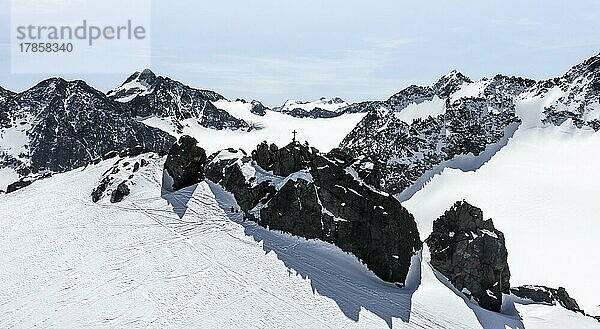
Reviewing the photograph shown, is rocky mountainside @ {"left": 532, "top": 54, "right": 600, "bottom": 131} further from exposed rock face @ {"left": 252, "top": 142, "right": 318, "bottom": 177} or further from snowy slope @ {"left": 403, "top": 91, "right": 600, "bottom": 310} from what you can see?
exposed rock face @ {"left": 252, "top": 142, "right": 318, "bottom": 177}

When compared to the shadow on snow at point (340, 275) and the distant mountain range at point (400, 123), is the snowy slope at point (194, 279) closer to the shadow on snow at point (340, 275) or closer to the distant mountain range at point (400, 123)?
the shadow on snow at point (340, 275)

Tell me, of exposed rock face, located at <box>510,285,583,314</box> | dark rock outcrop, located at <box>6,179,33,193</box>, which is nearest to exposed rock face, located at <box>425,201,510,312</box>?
exposed rock face, located at <box>510,285,583,314</box>

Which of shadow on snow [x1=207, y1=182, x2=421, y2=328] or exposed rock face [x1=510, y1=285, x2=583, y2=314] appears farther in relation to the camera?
exposed rock face [x1=510, y1=285, x2=583, y2=314]

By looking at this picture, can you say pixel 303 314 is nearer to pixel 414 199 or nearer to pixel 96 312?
pixel 96 312

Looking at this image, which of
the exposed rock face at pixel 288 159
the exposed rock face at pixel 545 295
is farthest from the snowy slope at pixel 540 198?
the exposed rock face at pixel 288 159

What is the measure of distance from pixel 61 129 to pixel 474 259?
6267 inches

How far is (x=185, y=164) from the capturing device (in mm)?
45625

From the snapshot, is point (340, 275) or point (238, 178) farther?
point (238, 178)

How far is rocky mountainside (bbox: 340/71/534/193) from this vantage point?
10881 centimetres

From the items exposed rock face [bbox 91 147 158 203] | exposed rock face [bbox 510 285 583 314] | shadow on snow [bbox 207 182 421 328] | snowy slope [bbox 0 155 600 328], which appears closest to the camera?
snowy slope [bbox 0 155 600 328]

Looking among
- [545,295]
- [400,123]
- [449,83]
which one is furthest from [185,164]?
[449,83]

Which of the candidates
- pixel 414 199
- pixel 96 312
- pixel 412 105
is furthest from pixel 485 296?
pixel 412 105

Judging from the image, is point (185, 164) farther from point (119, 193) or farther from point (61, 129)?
point (61, 129)

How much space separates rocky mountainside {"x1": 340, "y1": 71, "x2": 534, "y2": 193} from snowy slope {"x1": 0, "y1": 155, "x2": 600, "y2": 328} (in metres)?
66.0
